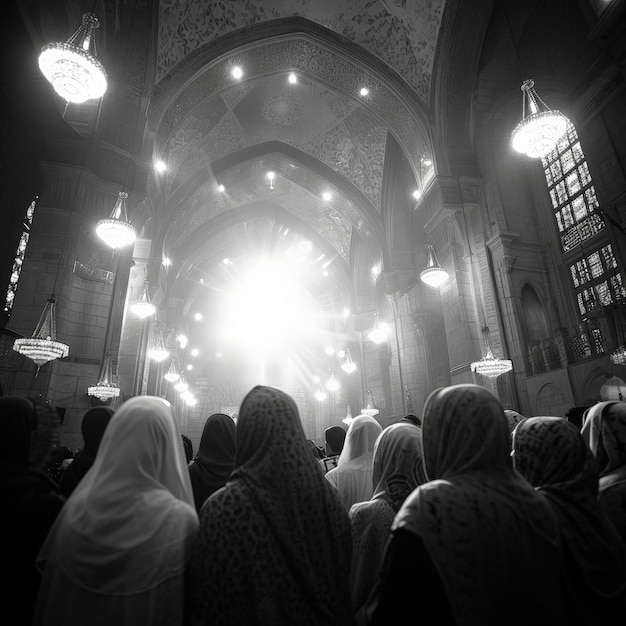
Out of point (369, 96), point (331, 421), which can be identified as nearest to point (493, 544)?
point (369, 96)

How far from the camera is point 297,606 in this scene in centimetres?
115

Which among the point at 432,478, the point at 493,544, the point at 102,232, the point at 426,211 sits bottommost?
the point at 493,544

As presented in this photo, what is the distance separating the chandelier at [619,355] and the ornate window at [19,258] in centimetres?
892

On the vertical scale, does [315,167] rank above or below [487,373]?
above

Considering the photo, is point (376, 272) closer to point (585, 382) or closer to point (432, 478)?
point (585, 382)

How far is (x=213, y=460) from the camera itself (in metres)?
2.42

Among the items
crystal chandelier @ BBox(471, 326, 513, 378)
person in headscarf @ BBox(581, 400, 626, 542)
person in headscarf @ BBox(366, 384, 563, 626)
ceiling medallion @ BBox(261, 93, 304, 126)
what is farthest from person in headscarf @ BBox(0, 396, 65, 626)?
ceiling medallion @ BBox(261, 93, 304, 126)

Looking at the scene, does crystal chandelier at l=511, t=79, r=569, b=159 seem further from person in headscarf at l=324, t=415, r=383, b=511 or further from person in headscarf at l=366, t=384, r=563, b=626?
person in headscarf at l=366, t=384, r=563, b=626

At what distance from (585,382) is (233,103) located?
10467 mm

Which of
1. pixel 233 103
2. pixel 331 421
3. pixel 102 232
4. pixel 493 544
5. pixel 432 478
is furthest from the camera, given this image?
pixel 331 421

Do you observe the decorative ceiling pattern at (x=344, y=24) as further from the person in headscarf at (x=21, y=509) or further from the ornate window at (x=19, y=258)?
the person in headscarf at (x=21, y=509)

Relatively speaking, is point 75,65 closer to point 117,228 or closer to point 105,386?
point 117,228

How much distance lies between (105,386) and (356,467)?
4877mm

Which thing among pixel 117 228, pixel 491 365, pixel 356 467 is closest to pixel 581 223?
pixel 491 365
